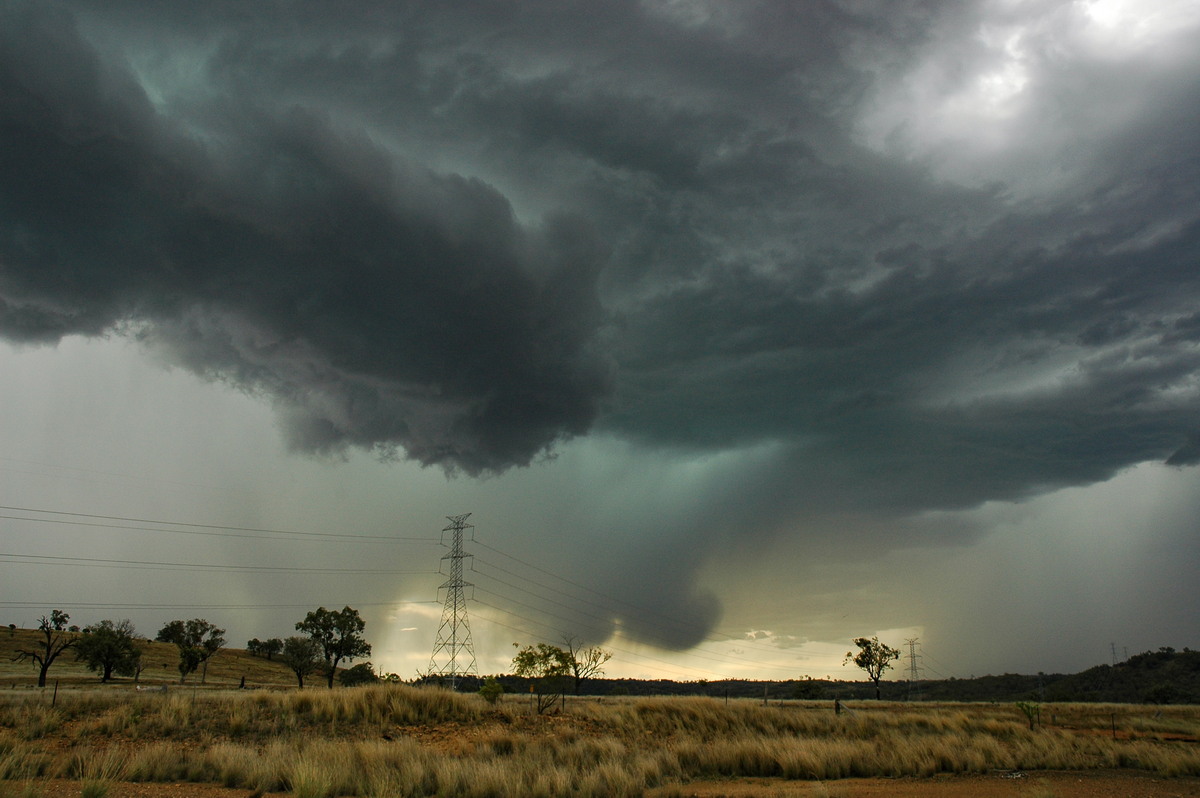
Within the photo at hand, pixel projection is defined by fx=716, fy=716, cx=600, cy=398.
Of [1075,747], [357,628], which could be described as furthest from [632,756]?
[357,628]

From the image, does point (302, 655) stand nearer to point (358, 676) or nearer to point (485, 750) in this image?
point (358, 676)

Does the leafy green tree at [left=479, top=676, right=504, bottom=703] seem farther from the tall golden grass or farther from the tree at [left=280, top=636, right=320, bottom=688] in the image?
the tree at [left=280, top=636, right=320, bottom=688]

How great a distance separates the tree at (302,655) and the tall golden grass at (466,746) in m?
62.8

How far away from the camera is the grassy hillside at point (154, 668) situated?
8288cm

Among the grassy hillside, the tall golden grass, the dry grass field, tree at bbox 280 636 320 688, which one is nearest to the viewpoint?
the dry grass field

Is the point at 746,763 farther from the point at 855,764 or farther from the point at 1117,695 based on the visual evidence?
the point at 1117,695

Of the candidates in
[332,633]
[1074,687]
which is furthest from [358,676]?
[1074,687]

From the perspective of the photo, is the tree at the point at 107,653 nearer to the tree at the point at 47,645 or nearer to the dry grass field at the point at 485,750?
the tree at the point at 47,645

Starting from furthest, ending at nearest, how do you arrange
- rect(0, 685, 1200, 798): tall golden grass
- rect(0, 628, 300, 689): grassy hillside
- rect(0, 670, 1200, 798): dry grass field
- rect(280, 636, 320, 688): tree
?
rect(280, 636, 320, 688): tree < rect(0, 628, 300, 689): grassy hillside < rect(0, 685, 1200, 798): tall golden grass < rect(0, 670, 1200, 798): dry grass field

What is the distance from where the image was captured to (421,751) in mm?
24812

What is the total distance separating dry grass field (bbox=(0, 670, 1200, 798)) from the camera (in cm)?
1978

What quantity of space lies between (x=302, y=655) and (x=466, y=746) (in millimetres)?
78572

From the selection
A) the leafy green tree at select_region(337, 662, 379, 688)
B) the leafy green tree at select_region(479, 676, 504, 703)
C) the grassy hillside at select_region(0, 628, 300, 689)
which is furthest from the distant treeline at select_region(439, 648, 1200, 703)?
the leafy green tree at select_region(479, 676, 504, 703)

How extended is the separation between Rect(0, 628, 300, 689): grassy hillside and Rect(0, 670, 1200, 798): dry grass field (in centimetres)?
5208
